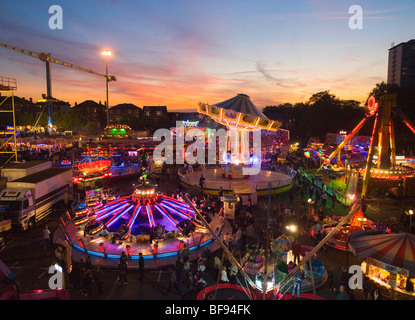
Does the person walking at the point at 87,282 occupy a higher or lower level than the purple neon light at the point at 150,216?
lower

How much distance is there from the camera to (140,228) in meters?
13.6

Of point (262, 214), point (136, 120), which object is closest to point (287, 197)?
point (262, 214)

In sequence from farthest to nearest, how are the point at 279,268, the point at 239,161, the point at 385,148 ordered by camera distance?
the point at 239,161 < the point at 385,148 < the point at 279,268

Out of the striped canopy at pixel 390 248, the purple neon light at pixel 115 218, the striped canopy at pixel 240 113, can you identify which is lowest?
the purple neon light at pixel 115 218

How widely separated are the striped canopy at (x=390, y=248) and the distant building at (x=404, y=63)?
88.2 metres

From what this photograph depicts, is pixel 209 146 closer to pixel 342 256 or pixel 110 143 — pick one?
pixel 110 143

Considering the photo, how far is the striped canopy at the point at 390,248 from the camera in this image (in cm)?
847

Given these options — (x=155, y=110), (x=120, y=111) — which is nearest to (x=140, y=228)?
(x=155, y=110)

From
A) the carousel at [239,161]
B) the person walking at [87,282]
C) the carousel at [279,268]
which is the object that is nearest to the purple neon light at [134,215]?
the person walking at [87,282]

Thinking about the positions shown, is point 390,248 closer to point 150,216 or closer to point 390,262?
point 390,262

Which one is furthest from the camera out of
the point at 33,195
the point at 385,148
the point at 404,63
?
the point at 404,63

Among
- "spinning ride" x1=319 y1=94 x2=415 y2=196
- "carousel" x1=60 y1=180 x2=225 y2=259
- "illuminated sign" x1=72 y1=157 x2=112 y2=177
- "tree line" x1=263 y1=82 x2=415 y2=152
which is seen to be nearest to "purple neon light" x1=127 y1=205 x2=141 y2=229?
"carousel" x1=60 y1=180 x2=225 y2=259

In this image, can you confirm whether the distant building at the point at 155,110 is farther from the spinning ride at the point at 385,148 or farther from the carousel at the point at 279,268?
the carousel at the point at 279,268

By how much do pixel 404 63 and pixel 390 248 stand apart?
92.0m
